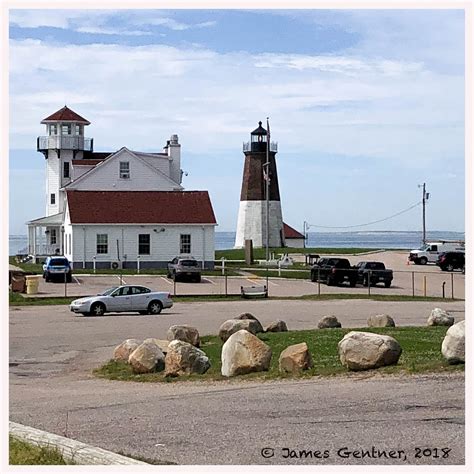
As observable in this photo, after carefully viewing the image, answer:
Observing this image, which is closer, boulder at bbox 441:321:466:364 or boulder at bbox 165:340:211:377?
boulder at bbox 441:321:466:364

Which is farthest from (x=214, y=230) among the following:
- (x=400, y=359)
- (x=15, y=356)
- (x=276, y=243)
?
(x=400, y=359)

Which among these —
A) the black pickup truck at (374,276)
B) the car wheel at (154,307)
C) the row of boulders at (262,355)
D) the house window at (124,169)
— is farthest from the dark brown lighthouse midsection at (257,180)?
the row of boulders at (262,355)

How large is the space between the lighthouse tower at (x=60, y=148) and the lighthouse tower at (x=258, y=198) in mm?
16121

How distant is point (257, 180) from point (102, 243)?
1013 inches

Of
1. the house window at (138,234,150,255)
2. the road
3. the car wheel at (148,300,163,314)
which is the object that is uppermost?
the house window at (138,234,150,255)

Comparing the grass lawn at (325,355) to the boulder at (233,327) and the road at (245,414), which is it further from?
the road at (245,414)

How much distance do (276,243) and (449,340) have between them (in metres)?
68.2

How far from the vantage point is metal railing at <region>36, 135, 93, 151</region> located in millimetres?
71188

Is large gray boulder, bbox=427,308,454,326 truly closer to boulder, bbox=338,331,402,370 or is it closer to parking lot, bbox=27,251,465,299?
boulder, bbox=338,331,402,370

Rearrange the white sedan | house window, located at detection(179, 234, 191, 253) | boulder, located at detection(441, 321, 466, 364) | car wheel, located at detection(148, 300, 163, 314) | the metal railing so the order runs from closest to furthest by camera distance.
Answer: boulder, located at detection(441, 321, 466, 364), the white sedan, car wheel, located at detection(148, 300, 163, 314), house window, located at detection(179, 234, 191, 253), the metal railing

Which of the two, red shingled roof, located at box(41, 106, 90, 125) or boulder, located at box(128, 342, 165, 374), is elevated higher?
red shingled roof, located at box(41, 106, 90, 125)

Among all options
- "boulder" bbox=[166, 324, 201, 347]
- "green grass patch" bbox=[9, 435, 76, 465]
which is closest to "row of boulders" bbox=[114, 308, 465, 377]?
"boulder" bbox=[166, 324, 201, 347]

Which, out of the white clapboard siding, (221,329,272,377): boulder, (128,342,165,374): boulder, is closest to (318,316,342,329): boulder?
(128,342,165,374): boulder

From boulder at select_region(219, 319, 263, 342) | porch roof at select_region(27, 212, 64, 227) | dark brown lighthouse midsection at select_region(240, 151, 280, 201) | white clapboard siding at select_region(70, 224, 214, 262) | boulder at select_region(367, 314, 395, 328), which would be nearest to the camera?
boulder at select_region(219, 319, 263, 342)
